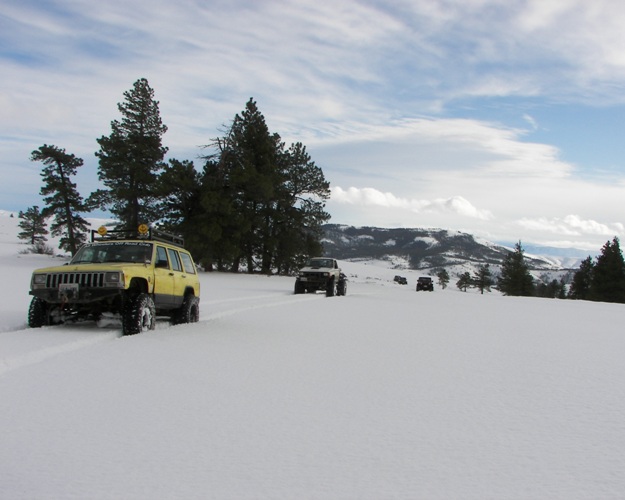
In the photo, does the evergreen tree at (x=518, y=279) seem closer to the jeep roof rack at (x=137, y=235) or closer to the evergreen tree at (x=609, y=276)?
the evergreen tree at (x=609, y=276)

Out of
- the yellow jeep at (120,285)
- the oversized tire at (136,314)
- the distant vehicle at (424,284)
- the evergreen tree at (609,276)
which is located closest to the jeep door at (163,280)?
the yellow jeep at (120,285)

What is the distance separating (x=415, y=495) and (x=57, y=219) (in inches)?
1766

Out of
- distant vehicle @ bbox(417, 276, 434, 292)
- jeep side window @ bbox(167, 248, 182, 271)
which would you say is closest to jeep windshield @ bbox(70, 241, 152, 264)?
jeep side window @ bbox(167, 248, 182, 271)

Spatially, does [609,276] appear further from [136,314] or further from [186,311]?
[136,314]

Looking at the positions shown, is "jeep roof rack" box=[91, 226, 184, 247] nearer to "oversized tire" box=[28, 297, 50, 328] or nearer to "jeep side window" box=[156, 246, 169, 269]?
"jeep side window" box=[156, 246, 169, 269]

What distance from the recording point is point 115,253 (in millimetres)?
11125

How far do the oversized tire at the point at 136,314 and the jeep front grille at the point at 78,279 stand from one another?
2.08 feet

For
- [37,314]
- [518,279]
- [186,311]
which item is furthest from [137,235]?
[518,279]

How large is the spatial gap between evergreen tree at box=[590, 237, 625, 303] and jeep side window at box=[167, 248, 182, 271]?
63197 mm

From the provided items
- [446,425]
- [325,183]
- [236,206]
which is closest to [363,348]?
[446,425]

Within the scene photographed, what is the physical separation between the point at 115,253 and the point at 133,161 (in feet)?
108

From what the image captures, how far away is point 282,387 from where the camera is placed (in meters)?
5.90

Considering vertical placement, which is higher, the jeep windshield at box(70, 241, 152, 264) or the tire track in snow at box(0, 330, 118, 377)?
the jeep windshield at box(70, 241, 152, 264)

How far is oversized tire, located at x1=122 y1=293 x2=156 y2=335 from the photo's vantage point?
9500 mm
